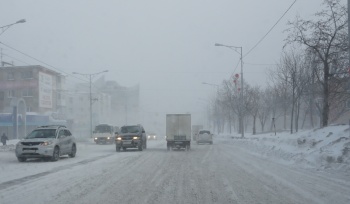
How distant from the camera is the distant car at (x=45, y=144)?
67.1ft

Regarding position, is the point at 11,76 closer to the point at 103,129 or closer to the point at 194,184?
the point at 103,129

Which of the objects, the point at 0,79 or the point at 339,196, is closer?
the point at 339,196

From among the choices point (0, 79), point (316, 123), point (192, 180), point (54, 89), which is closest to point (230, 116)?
point (316, 123)

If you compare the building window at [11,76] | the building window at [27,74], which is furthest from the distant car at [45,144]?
the building window at [11,76]

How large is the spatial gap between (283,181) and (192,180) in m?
2.62

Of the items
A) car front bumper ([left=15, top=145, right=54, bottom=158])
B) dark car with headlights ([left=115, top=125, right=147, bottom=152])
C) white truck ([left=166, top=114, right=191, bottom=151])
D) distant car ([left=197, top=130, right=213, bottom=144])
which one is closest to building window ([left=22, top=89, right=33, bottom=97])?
distant car ([left=197, top=130, right=213, bottom=144])

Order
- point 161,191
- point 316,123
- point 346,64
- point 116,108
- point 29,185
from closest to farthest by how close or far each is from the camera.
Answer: point 161,191
point 29,185
point 346,64
point 316,123
point 116,108

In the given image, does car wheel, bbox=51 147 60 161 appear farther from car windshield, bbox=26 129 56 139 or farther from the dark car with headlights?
the dark car with headlights

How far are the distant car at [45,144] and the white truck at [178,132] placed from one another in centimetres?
1063

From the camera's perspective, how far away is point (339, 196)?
31.7 feet

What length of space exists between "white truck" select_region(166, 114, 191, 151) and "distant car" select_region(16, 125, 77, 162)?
10626 millimetres

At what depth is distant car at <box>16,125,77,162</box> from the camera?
805 inches

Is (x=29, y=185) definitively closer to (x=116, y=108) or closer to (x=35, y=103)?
(x=35, y=103)

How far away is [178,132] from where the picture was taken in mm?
32875
